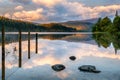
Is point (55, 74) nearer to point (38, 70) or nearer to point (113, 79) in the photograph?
point (38, 70)

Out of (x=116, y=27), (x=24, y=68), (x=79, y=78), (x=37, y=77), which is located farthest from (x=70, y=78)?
(x=116, y=27)

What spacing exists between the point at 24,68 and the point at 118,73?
12.9m

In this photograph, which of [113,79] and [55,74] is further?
[55,74]

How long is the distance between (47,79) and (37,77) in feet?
5.09

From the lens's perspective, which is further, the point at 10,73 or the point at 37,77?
the point at 10,73

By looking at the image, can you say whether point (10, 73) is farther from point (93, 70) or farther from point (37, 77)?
point (93, 70)

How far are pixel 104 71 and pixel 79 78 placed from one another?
18.7 feet

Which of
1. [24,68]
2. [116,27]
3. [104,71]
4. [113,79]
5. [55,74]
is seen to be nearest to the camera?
[113,79]

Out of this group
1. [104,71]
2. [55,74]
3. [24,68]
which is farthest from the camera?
[24,68]

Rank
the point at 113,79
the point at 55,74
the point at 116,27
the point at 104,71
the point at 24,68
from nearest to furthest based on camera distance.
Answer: the point at 113,79 < the point at 55,74 < the point at 104,71 < the point at 24,68 < the point at 116,27

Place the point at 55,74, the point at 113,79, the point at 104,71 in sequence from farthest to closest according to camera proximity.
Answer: the point at 104,71, the point at 55,74, the point at 113,79

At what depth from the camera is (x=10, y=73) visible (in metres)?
37.8

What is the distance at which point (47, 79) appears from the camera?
33875 mm

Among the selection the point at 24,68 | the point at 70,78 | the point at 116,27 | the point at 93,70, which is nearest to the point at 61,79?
the point at 70,78
